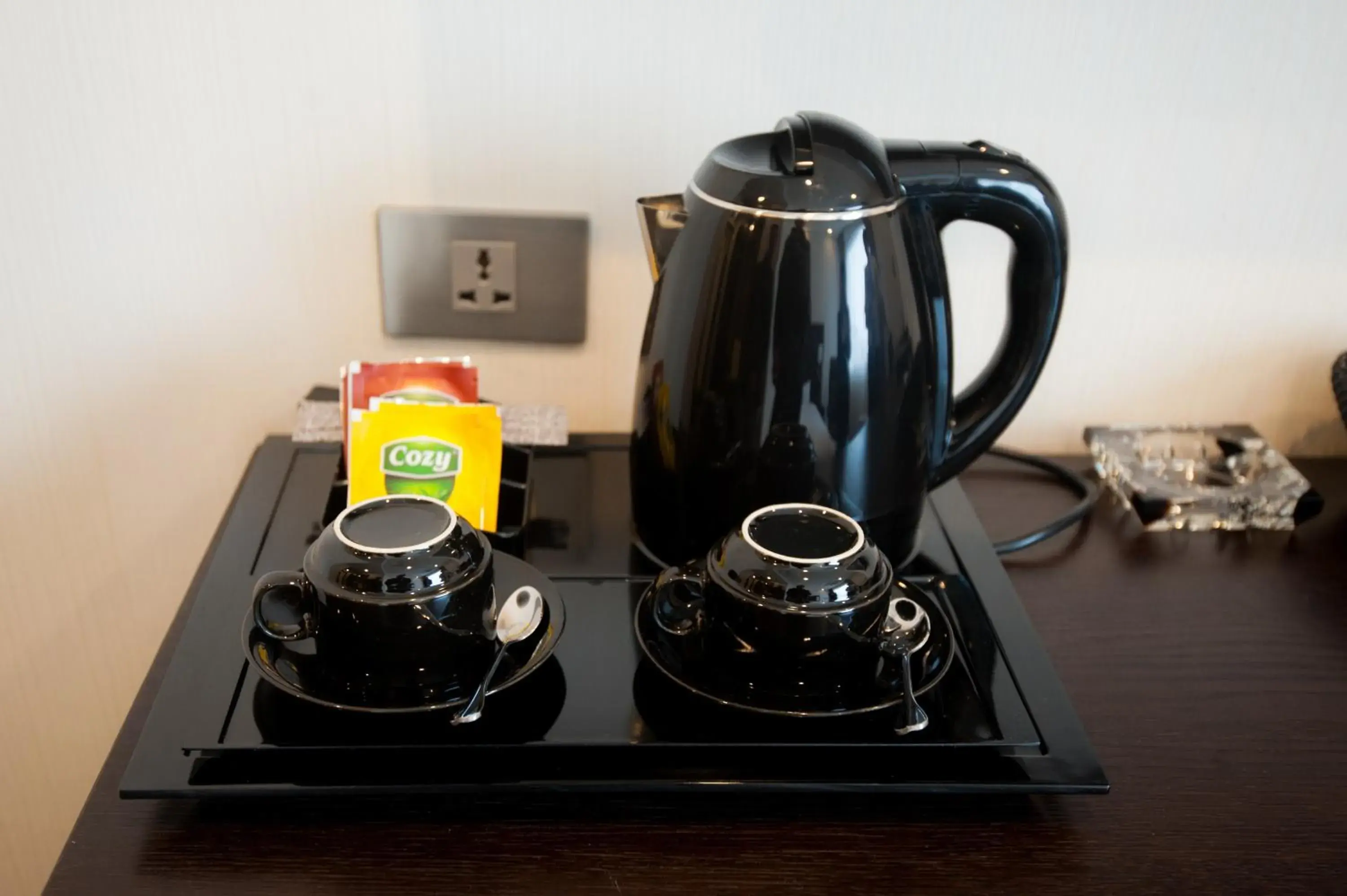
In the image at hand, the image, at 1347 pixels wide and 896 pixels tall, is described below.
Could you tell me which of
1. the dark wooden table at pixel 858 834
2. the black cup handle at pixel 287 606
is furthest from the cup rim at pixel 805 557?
the black cup handle at pixel 287 606

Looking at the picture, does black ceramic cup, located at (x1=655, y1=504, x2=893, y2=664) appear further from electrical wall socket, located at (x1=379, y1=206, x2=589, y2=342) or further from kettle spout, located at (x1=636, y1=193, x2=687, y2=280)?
electrical wall socket, located at (x1=379, y1=206, x2=589, y2=342)

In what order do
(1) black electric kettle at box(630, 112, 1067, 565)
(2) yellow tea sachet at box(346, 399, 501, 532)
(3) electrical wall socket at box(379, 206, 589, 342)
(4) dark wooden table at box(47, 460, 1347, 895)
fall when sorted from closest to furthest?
(4) dark wooden table at box(47, 460, 1347, 895) → (1) black electric kettle at box(630, 112, 1067, 565) → (2) yellow tea sachet at box(346, 399, 501, 532) → (3) electrical wall socket at box(379, 206, 589, 342)

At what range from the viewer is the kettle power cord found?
75 cm

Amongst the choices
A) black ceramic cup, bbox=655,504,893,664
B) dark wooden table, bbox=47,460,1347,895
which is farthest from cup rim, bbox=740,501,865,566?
dark wooden table, bbox=47,460,1347,895

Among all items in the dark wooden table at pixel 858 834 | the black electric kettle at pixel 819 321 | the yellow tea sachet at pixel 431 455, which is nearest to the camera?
the dark wooden table at pixel 858 834

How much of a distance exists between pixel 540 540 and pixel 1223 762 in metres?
0.41

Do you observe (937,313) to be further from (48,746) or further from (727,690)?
(48,746)

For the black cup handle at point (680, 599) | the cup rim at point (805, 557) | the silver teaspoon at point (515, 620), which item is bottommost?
the silver teaspoon at point (515, 620)

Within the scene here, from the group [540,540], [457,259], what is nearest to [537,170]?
[457,259]

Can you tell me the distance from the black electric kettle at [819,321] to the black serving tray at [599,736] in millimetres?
91

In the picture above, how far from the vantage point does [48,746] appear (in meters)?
0.96

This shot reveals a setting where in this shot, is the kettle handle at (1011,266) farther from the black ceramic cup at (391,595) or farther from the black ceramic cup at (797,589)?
the black ceramic cup at (391,595)

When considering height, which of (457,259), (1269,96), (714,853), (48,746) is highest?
(1269,96)

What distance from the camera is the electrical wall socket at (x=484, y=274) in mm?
795
